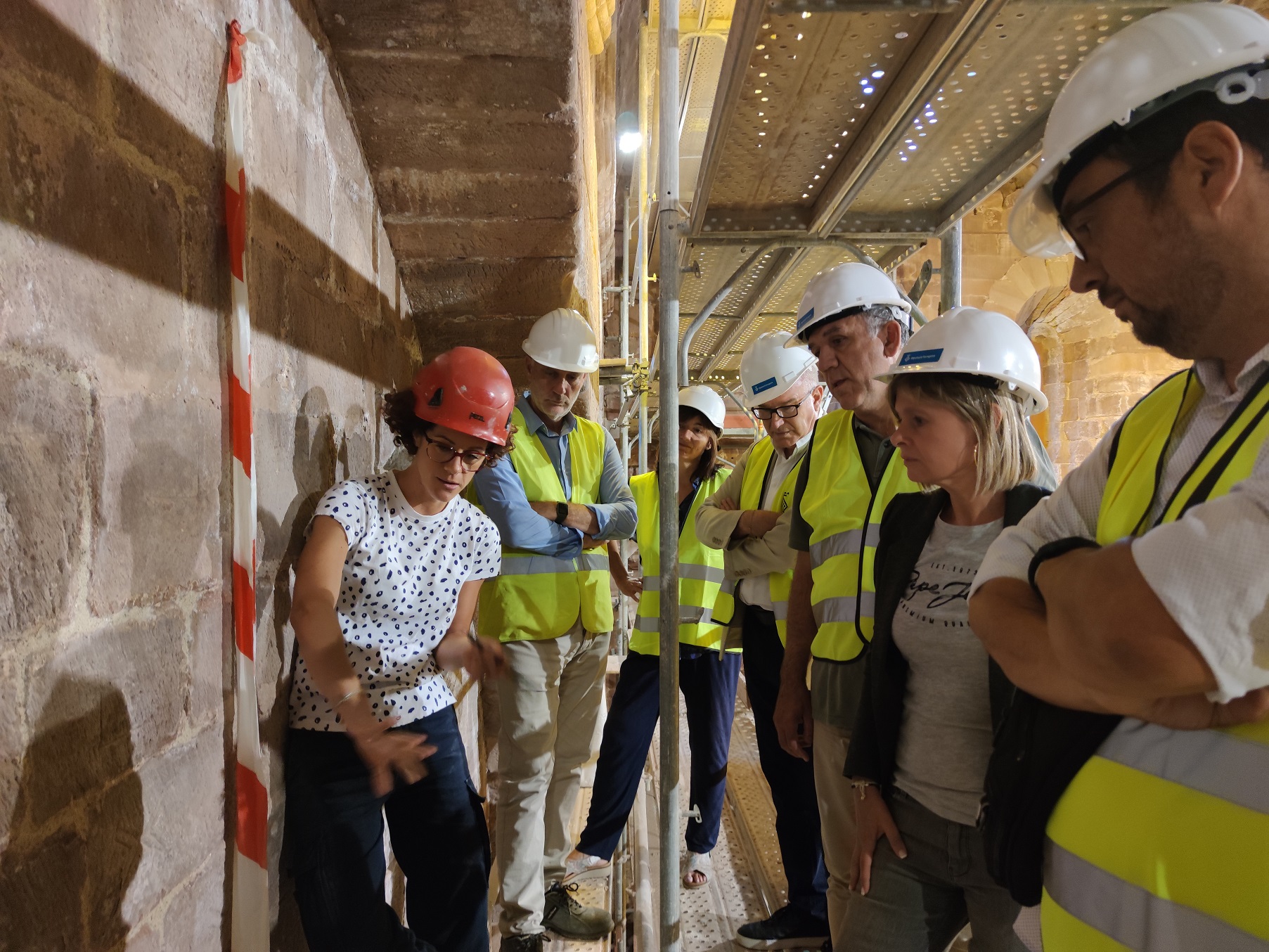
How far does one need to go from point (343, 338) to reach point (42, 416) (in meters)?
1.45

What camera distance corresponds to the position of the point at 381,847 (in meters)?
2.10

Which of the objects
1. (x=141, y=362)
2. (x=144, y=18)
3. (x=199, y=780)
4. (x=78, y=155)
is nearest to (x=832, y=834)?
(x=199, y=780)

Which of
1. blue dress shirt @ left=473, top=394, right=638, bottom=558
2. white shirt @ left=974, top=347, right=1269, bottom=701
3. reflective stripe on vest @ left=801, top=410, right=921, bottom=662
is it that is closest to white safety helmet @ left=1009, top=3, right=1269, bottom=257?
white shirt @ left=974, top=347, right=1269, bottom=701

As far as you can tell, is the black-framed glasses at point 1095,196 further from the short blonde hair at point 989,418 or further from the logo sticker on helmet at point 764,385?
the logo sticker on helmet at point 764,385

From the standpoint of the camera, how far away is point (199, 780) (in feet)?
5.26

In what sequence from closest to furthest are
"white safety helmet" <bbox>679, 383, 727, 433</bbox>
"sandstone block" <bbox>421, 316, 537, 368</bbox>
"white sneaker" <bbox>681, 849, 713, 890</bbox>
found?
"sandstone block" <bbox>421, 316, 537, 368</bbox> → "white sneaker" <bbox>681, 849, 713, 890</bbox> → "white safety helmet" <bbox>679, 383, 727, 433</bbox>

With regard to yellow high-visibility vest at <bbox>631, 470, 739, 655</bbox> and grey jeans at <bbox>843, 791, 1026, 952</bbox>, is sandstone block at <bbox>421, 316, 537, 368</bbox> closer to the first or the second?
yellow high-visibility vest at <bbox>631, 470, 739, 655</bbox>

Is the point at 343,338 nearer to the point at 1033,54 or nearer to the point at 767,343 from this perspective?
the point at 767,343

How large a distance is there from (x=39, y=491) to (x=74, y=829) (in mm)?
549

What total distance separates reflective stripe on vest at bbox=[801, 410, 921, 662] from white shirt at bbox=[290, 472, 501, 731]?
1078 millimetres

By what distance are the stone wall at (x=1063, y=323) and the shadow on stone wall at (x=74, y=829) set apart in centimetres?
1068

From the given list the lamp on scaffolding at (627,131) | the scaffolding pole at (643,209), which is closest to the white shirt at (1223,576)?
the scaffolding pole at (643,209)

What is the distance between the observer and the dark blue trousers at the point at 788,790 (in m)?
3.00

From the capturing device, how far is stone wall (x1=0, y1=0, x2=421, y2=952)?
112 cm
